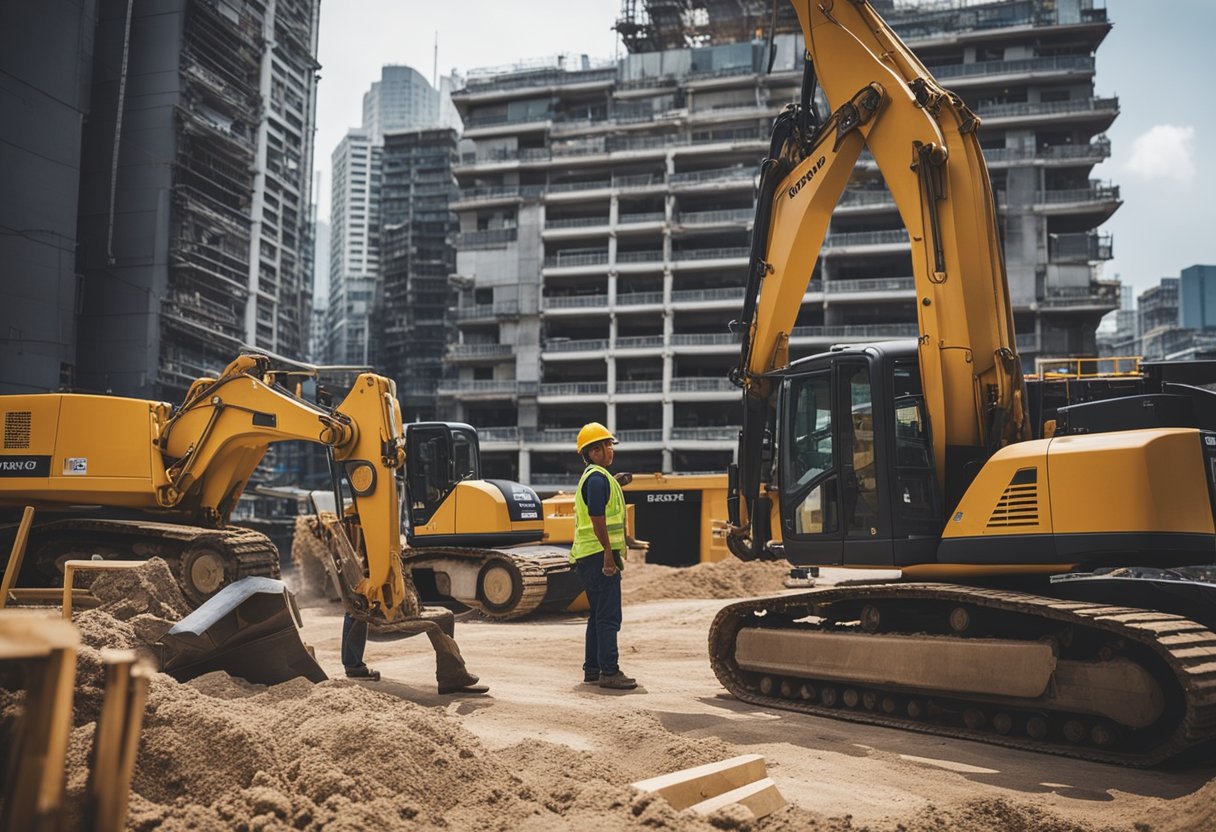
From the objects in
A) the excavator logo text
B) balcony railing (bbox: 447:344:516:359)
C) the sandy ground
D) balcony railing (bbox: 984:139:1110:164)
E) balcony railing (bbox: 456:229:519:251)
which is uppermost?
balcony railing (bbox: 984:139:1110:164)

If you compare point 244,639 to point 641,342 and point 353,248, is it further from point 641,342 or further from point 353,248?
point 353,248

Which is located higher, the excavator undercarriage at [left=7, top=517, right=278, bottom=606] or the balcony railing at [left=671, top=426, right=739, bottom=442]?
the balcony railing at [left=671, top=426, right=739, bottom=442]

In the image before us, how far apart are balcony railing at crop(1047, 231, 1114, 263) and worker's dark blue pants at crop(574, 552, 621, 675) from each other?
50.6 metres

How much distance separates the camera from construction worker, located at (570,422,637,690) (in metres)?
7.86

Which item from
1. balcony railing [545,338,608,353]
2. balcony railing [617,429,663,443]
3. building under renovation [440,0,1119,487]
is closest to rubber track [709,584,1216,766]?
building under renovation [440,0,1119,487]

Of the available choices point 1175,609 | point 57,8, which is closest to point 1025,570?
point 1175,609

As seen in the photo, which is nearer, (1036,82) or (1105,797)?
(1105,797)

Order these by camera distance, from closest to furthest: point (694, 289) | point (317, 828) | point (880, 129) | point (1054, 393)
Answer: point (317, 828)
point (880, 129)
point (1054, 393)
point (694, 289)

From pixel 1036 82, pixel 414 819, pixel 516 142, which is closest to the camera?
pixel 414 819

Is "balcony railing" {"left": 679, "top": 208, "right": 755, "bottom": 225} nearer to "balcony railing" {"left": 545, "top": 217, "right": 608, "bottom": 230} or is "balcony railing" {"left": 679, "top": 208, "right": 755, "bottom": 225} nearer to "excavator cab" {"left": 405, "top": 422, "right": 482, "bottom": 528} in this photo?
"balcony railing" {"left": 545, "top": 217, "right": 608, "bottom": 230}

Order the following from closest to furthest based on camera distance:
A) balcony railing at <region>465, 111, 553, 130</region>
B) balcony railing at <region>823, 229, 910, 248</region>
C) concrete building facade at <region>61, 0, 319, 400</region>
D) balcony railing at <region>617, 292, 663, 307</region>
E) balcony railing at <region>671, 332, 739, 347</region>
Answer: concrete building facade at <region>61, 0, 319, 400</region>
balcony railing at <region>823, 229, 910, 248</region>
balcony railing at <region>671, 332, 739, 347</region>
balcony railing at <region>617, 292, 663, 307</region>
balcony railing at <region>465, 111, 553, 130</region>

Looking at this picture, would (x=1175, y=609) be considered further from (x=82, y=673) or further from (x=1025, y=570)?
(x=82, y=673)

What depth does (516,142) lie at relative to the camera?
203 ft

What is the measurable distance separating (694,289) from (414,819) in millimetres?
54560
